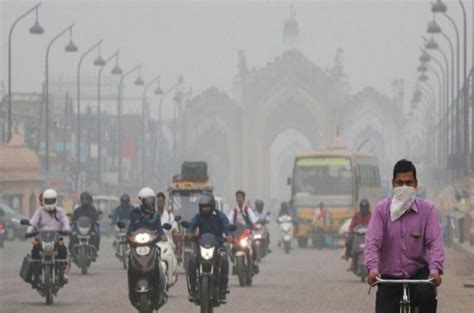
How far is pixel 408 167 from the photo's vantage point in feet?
35.7

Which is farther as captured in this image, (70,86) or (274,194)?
(70,86)

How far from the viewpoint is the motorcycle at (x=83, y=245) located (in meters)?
30.2

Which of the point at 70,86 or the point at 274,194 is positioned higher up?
the point at 70,86

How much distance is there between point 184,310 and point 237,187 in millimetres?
118629

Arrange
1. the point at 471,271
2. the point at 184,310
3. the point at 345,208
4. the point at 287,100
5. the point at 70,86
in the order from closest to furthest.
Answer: the point at 184,310 < the point at 471,271 < the point at 345,208 < the point at 287,100 < the point at 70,86

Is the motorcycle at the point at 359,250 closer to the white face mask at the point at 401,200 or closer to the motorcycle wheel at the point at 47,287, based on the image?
the motorcycle wheel at the point at 47,287

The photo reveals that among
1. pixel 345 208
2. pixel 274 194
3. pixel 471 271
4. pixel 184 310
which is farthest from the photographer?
pixel 274 194

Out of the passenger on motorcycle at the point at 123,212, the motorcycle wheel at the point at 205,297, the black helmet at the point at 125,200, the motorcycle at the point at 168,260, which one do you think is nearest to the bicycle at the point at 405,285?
the motorcycle wheel at the point at 205,297

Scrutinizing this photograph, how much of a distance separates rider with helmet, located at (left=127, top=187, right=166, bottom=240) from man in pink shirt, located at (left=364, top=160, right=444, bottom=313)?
26.5ft

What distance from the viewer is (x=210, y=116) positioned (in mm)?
140250

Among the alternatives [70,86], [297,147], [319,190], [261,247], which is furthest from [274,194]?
[261,247]

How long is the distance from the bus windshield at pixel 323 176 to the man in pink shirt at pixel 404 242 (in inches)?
1708

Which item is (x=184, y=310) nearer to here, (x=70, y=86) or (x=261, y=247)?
(x=261, y=247)

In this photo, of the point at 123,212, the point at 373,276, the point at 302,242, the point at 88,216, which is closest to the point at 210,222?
the point at 373,276
